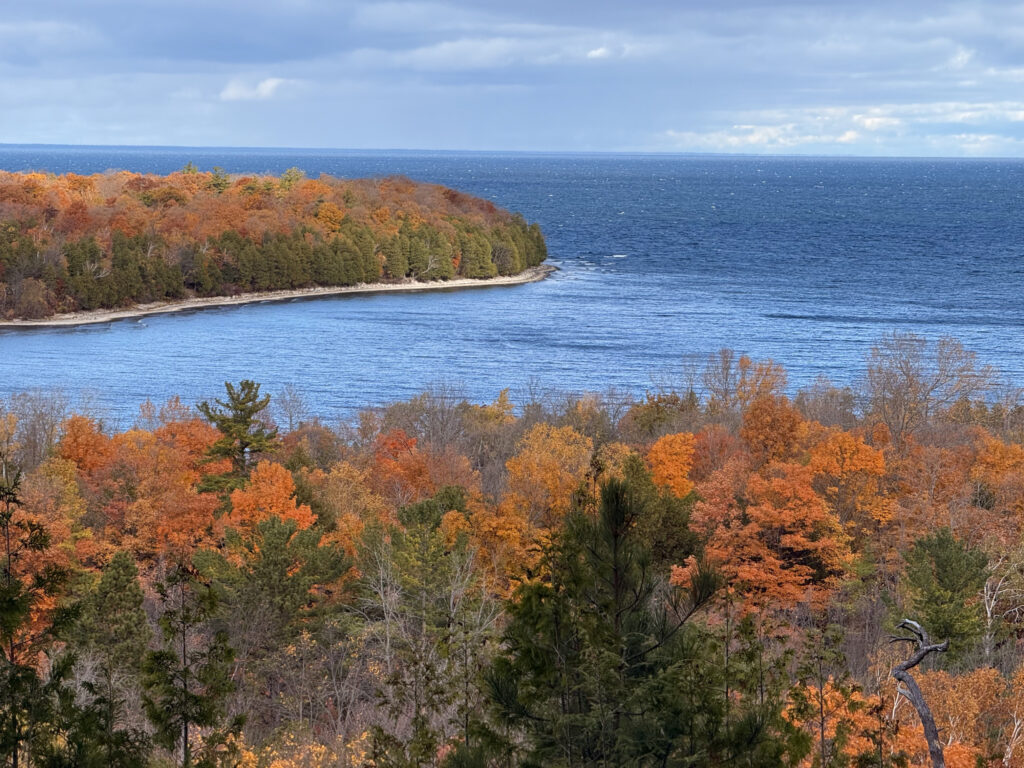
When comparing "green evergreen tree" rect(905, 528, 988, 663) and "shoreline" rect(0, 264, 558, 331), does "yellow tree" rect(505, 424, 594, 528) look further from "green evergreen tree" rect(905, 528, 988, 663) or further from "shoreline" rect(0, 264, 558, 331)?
"shoreline" rect(0, 264, 558, 331)

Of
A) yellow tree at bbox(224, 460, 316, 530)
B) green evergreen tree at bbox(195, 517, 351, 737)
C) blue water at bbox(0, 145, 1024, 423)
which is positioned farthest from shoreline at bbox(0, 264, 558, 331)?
green evergreen tree at bbox(195, 517, 351, 737)

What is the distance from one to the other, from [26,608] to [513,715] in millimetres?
4859

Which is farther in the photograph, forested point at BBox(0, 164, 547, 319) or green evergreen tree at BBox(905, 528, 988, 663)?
forested point at BBox(0, 164, 547, 319)

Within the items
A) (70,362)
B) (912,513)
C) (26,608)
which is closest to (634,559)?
(26,608)

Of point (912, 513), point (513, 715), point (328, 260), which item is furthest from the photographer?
point (328, 260)

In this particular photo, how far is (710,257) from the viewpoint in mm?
164125

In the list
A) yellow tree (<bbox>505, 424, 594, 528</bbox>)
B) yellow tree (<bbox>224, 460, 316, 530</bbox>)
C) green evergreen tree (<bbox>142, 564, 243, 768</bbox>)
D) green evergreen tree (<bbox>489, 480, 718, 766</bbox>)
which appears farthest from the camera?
yellow tree (<bbox>505, 424, 594, 528</bbox>)

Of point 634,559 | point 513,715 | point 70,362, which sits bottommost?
point 70,362

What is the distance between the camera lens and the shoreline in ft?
384

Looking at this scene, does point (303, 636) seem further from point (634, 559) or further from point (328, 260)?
point (328, 260)

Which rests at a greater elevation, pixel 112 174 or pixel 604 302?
pixel 112 174

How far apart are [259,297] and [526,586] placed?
128 m

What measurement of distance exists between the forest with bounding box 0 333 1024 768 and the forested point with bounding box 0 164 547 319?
5897cm

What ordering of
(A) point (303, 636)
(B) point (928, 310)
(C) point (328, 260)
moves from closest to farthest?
(A) point (303, 636) < (B) point (928, 310) < (C) point (328, 260)
